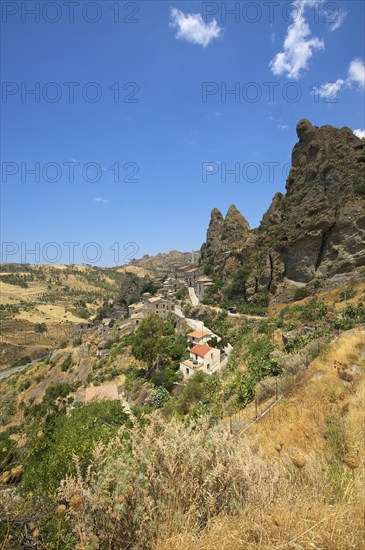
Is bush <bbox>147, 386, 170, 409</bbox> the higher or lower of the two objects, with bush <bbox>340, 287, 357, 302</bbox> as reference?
lower

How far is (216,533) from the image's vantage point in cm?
261

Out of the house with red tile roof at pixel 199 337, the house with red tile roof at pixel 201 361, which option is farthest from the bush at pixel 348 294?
the house with red tile roof at pixel 199 337

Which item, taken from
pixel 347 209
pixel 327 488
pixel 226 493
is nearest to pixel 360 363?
pixel 327 488

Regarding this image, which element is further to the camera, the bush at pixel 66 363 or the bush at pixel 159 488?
the bush at pixel 66 363

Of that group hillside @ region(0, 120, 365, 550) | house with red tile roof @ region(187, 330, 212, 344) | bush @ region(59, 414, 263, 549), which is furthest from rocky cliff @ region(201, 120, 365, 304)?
bush @ region(59, 414, 263, 549)

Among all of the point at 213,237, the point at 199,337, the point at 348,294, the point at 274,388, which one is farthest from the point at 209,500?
the point at 213,237

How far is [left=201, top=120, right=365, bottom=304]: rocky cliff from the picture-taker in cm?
2988

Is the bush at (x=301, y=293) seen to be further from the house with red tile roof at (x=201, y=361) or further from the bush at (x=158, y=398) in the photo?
the bush at (x=158, y=398)

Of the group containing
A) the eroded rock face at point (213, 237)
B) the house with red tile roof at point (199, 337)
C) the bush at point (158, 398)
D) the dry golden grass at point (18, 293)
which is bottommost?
the bush at point (158, 398)

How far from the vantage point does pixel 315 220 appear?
31.6m

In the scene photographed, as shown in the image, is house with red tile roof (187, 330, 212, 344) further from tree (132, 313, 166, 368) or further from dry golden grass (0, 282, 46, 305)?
dry golden grass (0, 282, 46, 305)

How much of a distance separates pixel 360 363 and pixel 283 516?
6.88 metres

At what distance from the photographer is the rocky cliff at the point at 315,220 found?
29.9 meters

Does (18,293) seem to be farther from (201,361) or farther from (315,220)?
(315,220)
